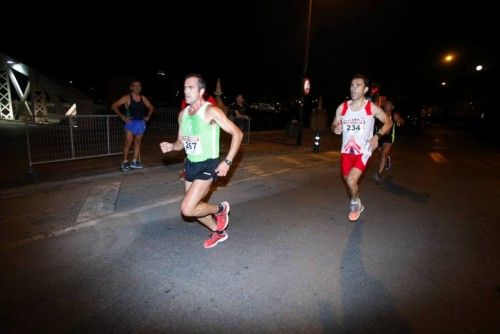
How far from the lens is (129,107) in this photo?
757 cm

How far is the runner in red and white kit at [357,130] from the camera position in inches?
196

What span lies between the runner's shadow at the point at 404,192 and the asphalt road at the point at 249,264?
8 centimetres

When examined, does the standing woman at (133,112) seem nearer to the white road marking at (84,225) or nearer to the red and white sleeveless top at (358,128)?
the white road marking at (84,225)

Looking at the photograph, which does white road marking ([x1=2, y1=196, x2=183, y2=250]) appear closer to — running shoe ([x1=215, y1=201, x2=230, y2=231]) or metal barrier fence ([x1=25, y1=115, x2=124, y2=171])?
running shoe ([x1=215, y1=201, x2=230, y2=231])

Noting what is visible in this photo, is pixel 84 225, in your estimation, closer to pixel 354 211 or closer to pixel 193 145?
pixel 193 145

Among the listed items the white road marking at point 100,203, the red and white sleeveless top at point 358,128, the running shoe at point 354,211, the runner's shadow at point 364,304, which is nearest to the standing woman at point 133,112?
the white road marking at point 100,203

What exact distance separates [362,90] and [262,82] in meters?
29.2

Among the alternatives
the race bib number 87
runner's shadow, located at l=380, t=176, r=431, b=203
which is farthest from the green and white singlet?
runner's shadow, located at l=380, t=176, r=431, b=203

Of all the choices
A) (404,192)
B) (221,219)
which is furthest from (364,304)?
(404,192)

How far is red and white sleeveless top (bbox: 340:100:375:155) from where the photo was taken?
500cm

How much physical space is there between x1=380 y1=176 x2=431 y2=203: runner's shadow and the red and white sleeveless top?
2.46m

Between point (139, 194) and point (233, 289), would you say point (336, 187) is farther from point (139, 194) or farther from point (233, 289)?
point (233, 289)

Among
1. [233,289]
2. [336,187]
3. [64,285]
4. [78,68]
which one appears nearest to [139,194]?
[64,285]

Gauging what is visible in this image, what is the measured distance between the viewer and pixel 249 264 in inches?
150
